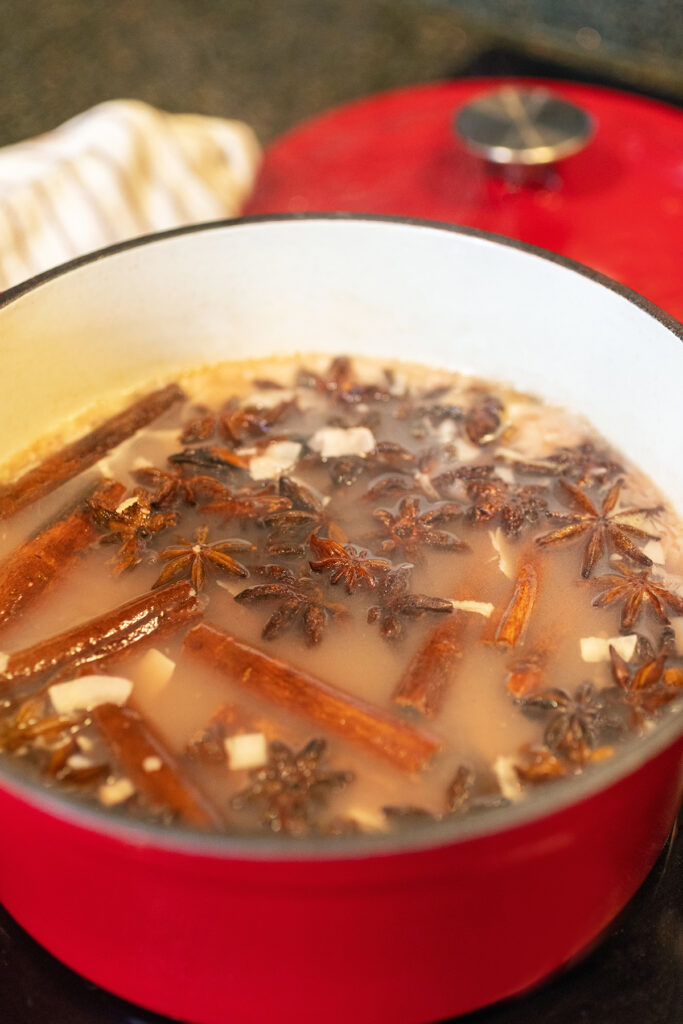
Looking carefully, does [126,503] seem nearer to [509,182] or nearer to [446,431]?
[446,431]

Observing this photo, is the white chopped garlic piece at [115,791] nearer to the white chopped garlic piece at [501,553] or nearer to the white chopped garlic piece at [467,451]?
the white chopped garlic piece at [501,553]

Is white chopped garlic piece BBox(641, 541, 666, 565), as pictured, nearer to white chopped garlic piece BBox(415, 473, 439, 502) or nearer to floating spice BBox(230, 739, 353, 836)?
white chopped garlic piece BBox(415, 473, 439, 502)

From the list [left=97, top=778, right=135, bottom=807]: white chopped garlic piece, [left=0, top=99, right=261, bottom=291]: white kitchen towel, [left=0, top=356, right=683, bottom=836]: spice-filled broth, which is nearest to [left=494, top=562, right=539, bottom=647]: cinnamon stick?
[left=0, top=356, right=683, bottom=836]: spice-filled broth

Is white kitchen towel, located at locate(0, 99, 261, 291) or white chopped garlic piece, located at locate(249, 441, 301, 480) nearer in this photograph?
white chopped garlic piece, located at locate(249, 441, 301, 480)

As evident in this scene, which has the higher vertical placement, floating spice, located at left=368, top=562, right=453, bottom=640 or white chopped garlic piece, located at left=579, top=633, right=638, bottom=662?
floating spice, located at left=368, top=562, right=453, bottom=640

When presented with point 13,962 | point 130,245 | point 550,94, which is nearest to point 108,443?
point 130,245

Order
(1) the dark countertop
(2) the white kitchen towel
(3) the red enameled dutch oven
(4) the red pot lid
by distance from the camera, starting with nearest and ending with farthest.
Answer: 1. (3) the red enameled dutch oven
2. (2) the white kitchen towel
3. (4) the red pot lid
4. (1) the dark countertop

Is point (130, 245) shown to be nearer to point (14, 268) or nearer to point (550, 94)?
point (14, 268)
